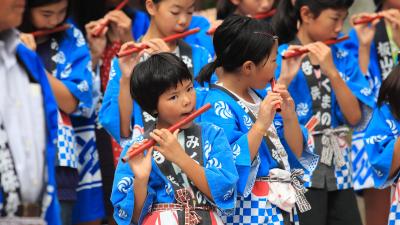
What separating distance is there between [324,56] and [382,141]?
68 centimetres

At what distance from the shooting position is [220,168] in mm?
4121

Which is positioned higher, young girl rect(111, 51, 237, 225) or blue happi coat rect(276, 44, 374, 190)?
young girl rect(111, 51, 237, 225)

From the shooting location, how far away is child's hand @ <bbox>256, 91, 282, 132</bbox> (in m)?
4.31

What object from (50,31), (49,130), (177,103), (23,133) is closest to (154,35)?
(50,31)

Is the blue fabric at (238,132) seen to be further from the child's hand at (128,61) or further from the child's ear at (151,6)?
the child's ear at (151,6)

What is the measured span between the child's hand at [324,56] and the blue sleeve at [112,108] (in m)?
1.15

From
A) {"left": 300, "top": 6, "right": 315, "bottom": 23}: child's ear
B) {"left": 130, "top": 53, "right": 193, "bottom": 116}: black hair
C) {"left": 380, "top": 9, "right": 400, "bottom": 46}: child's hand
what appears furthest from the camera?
{"left": 380, "top": 9, "right": 400, "bottom": 46}: child's hand

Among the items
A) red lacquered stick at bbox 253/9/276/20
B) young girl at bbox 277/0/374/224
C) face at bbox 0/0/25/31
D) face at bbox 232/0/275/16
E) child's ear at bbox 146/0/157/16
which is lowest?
young girl at bbox 277/0/374/224

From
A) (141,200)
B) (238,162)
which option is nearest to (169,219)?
(141,200)

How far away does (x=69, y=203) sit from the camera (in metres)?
5.41

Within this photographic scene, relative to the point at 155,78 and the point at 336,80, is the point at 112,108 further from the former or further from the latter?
the point at 336,80

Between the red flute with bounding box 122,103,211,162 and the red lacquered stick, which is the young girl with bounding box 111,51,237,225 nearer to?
the red flute with bounding box 122,103,211,162

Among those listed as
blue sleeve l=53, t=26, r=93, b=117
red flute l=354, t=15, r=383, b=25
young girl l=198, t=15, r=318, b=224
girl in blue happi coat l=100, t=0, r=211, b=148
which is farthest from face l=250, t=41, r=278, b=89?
red flute l=354, t=15, r=383, b=25

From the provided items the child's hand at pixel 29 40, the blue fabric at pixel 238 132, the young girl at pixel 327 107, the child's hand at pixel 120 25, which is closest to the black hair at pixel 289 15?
the young girl at pixel 327 107
